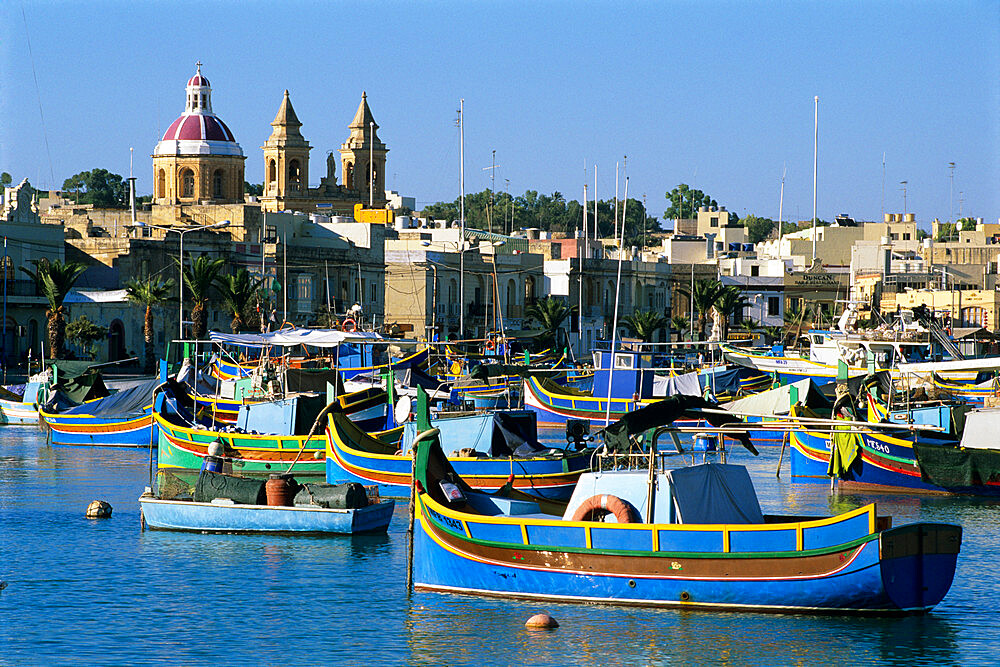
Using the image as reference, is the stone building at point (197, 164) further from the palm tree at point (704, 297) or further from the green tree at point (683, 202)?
the green tree at point (683, 202)

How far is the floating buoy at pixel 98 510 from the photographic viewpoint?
1199 inches

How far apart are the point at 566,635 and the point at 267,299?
53.0 meters

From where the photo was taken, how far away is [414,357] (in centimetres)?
5812

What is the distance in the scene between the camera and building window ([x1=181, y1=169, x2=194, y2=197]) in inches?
4050

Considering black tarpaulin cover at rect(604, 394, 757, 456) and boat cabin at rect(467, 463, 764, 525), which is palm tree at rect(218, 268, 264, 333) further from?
boat cabin at rect(467, 463, 764, 525)

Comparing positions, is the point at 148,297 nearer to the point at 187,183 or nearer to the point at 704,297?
the point at 704,297

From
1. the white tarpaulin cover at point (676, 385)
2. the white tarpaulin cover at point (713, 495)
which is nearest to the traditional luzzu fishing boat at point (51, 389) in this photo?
the white tarpaulin cover at point (676, 385)

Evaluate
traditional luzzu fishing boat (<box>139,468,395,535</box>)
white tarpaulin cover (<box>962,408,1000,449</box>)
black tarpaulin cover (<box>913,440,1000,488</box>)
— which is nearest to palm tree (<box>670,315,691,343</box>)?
black tarpaulin cover (<box>913,440,1000,488</box>)

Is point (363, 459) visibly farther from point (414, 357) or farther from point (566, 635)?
point (414, 357)

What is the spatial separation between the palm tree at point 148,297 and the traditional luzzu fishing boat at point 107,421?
18.2 m

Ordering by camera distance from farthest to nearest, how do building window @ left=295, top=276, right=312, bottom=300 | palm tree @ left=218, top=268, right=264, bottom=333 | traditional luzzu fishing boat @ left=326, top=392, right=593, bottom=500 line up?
1. building window @ left=295, top=276, right=312, bottom=300
2. palm tree @ left=218, top=268, right=264, bottom=333
3. traditional luzzu fishing boat @ left=326, top=392, right=593, bottom=500

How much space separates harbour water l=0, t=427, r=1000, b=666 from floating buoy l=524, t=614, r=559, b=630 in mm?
159

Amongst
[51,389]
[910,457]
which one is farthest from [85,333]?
[910,457]

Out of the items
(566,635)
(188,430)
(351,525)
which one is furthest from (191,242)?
(566,635)
